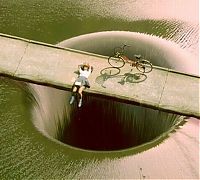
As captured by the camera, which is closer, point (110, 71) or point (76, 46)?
point (110, 71)

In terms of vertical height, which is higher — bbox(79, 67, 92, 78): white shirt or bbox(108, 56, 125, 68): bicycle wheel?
bbox(108, 56, 125, 68): bicycle wheel

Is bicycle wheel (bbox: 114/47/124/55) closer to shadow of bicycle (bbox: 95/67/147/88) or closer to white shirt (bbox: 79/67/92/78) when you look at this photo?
shadow of bicycle (bbox: 95/67/147/88)

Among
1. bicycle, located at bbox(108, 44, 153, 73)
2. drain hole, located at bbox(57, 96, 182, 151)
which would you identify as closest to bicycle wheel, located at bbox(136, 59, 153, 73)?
bicycle, located at bbox(108, 44, 153, 73)

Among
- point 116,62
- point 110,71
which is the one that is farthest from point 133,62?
point 110,71

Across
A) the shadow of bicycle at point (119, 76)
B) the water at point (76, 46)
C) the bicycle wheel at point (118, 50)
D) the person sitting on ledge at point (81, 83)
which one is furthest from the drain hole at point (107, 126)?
the bicycle wheel at point (118, 50)

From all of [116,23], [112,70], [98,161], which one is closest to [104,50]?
[112,70]

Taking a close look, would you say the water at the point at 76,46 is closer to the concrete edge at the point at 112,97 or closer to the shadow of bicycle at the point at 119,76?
the concrete edge at the point at 112,97

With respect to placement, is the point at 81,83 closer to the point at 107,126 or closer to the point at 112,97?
the point at 112,97

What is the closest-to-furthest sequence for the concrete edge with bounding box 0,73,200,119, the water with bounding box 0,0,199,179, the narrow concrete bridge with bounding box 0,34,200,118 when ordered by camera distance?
the water with bounding box 0,0,199,179 < the concrete edge with bounding box 0,73,200,119 < the narrow concrete bridge with bounding box 0,34,200,118
